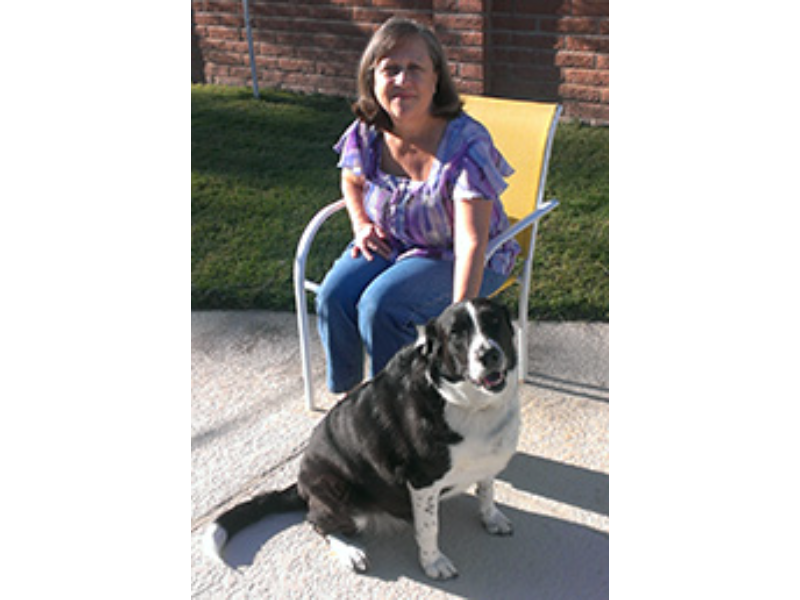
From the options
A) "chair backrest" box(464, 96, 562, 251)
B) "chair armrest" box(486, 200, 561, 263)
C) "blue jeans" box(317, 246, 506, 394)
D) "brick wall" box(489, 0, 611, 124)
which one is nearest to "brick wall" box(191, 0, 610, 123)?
"brick wall" box(489, 0, 611, 124)

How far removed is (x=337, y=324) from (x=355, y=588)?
3.09ft

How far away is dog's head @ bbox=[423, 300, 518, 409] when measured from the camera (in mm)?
2318

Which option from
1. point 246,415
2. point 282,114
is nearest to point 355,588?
point 246,415

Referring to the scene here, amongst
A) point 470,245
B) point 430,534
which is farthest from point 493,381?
point 470,245

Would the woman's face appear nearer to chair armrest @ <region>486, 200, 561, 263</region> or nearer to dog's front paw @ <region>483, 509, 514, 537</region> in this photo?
chair armrest @ <region>486, 200, 561, 263</region>

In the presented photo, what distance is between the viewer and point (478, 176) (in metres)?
2.97

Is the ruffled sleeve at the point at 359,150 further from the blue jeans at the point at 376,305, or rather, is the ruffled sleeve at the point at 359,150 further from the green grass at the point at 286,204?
the green grass at the point at 286,204

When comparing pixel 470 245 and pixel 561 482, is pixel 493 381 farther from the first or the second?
pixel 561 482

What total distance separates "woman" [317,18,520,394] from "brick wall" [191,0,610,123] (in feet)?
7.74

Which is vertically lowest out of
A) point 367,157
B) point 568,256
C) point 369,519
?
point 369,519
